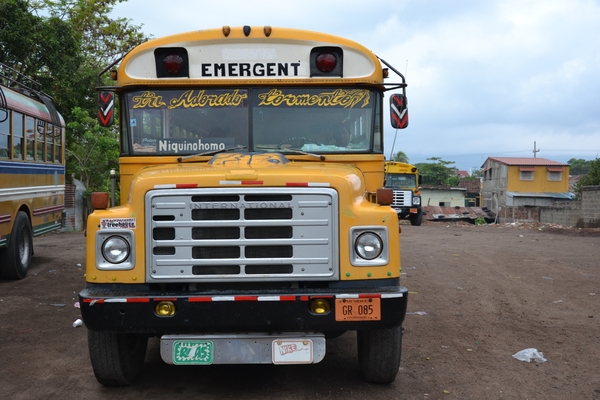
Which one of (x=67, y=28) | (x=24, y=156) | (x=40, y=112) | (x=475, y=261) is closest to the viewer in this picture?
(x=24, y=156)

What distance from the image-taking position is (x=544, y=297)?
Result: 8.44m

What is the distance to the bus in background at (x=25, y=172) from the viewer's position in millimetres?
9380

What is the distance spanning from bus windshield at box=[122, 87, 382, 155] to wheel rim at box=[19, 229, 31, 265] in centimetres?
565

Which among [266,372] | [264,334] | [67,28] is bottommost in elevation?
[266,372]

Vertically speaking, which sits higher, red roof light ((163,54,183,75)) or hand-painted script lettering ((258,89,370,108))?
red roof light ((163,54,183,75))

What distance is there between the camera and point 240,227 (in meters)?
4.22

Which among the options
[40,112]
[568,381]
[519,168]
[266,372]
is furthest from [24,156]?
[519,168]

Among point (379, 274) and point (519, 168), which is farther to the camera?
point (519, 168)

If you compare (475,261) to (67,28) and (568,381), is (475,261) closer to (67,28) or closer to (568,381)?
(568,381)

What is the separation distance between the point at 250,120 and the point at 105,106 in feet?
4.95

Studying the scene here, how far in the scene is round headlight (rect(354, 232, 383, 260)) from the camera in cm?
423

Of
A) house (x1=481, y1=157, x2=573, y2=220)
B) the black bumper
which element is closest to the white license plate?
the black bumper

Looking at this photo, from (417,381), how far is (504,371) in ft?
2.66

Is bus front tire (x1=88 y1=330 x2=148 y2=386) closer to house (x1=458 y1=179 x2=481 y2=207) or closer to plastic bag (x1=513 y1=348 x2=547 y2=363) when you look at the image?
plastic bag (x1=513 y1=348 x2=547 y2=363)
